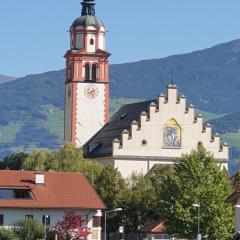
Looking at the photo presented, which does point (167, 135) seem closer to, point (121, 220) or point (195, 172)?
point (121, 220)

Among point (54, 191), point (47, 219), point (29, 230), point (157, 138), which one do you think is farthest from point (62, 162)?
point (29, 230)

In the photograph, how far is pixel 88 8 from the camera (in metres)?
177

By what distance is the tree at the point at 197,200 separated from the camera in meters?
101

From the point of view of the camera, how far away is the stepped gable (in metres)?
156

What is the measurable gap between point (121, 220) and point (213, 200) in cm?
2750

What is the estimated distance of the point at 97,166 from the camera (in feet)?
475

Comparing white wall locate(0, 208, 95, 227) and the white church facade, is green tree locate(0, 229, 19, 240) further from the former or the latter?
the white church facade

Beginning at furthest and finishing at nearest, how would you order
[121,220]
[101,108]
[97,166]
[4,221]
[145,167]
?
[101,108] < [145,167] < [97,166] < [121,220] < [4,221]

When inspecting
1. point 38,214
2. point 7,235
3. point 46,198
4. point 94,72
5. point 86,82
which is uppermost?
point 94,72

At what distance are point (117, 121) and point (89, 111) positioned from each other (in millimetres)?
6111

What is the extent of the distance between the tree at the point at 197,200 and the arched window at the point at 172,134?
50094 mm

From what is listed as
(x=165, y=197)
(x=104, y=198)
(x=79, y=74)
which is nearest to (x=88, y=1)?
(x=79, y=74)

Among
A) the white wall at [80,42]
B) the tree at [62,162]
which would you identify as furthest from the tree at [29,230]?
the white wall at [80,42]

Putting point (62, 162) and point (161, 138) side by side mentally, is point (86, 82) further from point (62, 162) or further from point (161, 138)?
point (62, 162)
